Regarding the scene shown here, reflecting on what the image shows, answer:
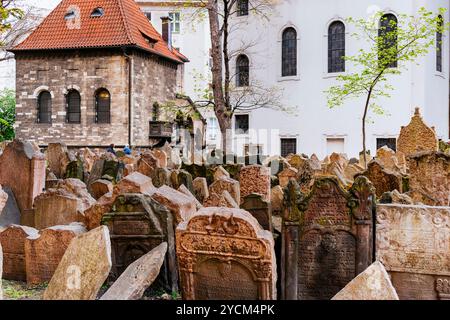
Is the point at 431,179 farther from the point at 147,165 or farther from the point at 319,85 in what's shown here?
the point at 319,85

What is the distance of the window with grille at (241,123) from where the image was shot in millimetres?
29484

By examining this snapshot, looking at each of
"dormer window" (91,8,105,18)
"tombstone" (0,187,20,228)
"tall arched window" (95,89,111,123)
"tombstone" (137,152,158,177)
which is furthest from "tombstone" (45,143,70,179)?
"dormer window" (91,8,105,18)

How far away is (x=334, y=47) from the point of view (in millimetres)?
27578

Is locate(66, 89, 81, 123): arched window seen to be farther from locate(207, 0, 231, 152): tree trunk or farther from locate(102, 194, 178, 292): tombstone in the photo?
locate(102, 194, 178, 292): tombstone

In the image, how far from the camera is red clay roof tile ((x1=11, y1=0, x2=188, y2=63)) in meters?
28.2

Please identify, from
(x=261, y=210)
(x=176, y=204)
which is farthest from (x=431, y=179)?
(x=176, y=204)

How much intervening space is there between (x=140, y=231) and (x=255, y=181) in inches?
160

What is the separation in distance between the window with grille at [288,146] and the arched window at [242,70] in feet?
12.5

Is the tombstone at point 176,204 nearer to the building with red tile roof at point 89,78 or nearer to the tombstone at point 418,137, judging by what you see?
the tombstone at point 418,137

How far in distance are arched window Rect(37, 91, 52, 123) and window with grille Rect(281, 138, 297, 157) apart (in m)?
12.1

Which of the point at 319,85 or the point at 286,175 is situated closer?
the point at 286,175
